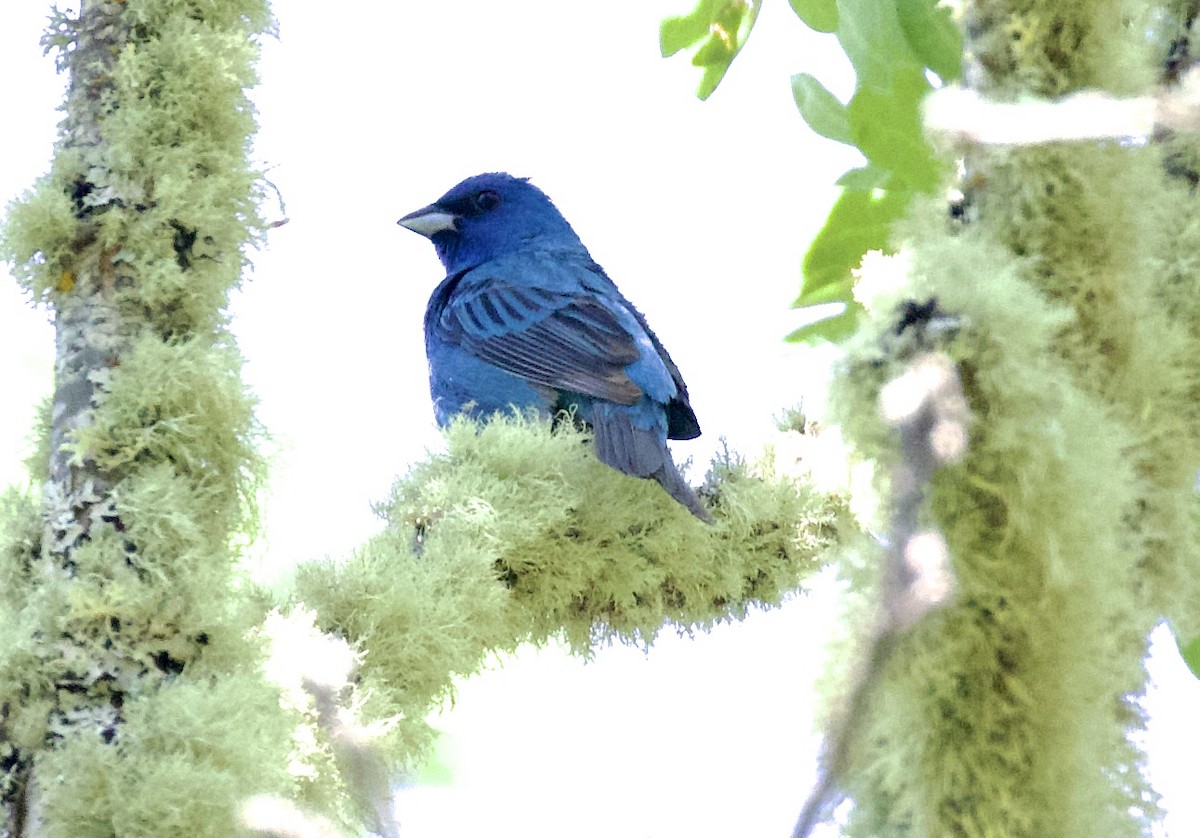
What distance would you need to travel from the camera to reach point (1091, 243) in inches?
63.2

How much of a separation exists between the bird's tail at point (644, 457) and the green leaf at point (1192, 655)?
3.24 ft

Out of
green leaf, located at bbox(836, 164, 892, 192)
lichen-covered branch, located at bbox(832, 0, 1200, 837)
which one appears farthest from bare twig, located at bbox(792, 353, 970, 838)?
green leaf, located at bbox(836, 164, 892, 192)

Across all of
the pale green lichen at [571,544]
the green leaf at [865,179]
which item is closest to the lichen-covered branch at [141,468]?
the pale green lichen at [571,544]

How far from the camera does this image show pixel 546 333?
479 centimetres

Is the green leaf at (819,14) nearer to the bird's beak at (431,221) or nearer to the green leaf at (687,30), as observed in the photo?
the green leaf at (687,30)

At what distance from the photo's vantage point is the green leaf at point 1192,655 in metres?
3.02

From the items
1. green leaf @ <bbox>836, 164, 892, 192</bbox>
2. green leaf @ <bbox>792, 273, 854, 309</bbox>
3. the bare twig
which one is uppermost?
green leaf @ <bbox>836, 164, 892, 192</bbox>

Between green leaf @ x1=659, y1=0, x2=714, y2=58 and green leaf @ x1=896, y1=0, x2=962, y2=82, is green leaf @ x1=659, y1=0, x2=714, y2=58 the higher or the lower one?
the higher one

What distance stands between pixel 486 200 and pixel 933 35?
320 centimetres

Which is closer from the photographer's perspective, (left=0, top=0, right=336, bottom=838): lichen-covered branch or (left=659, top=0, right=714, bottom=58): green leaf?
(left=0, top=0, right=336, bottom=838): lichen-covered branch

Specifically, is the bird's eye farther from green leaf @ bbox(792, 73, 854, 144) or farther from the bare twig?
the bare twig

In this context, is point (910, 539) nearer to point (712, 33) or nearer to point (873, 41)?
point (873, 41)

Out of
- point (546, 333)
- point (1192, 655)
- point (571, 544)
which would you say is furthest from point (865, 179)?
point (546, 333)

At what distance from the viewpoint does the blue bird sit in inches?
171
